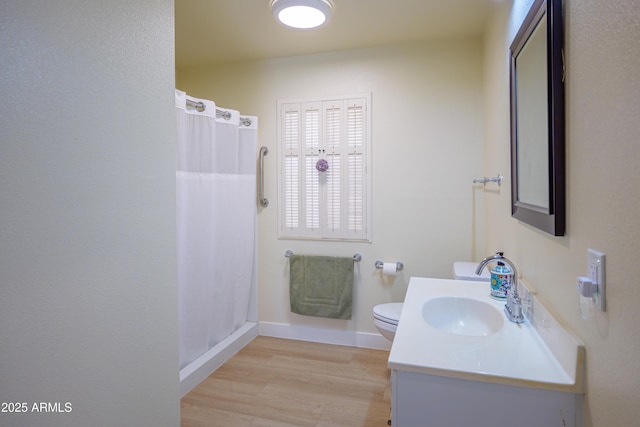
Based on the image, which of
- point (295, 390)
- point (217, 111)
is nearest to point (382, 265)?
point (295, 390)

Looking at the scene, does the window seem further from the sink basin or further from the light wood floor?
the sink basin

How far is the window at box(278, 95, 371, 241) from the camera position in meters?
2.89

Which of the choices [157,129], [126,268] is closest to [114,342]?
[126,268]

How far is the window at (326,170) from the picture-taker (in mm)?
2895

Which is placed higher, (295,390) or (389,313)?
(389,313)

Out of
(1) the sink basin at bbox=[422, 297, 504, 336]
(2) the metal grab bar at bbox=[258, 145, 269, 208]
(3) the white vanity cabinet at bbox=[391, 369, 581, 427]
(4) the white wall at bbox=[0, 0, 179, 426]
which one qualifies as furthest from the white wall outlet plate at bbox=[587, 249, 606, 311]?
(2) the metal grab bar at bbox=[258, 145, 269, 208]

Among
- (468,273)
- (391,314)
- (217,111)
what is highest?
(217,111)

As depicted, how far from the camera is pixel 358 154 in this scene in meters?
2.89

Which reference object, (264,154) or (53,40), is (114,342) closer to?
(53,40)

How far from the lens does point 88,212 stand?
110 cm

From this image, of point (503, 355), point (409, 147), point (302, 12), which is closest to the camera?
point (503, 355)

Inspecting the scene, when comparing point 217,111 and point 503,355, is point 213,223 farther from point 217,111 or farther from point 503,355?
point 503,355

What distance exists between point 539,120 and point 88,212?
1.44 m

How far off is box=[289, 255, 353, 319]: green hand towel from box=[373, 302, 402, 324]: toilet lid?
440mm
